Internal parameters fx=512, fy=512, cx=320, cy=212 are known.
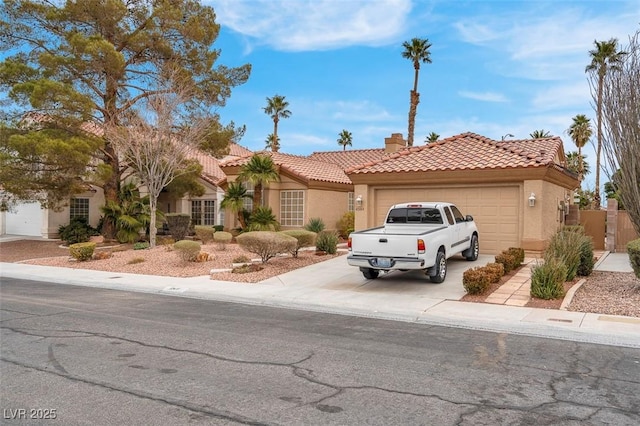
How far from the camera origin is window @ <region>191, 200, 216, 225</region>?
30.3 m

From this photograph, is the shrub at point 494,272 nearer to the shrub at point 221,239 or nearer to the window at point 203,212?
the shrub at point 221,239

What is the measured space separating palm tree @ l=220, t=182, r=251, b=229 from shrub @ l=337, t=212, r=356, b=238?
5255 mm

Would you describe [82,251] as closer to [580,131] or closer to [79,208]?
[79,208]

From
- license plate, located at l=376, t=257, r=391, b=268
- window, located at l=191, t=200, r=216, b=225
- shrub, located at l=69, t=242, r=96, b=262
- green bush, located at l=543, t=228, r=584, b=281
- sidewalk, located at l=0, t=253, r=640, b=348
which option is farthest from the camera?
window, located at l=191, t=200, r=216, b=225

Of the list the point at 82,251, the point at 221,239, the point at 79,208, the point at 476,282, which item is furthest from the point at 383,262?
the point at 79,208

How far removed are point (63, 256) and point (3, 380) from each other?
17.0 metres

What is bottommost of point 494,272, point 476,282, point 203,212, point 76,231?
point 476,282

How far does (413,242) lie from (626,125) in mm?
5776

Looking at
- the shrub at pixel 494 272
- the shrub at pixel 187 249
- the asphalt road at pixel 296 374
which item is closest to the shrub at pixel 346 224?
the shrub at pixel 187 249

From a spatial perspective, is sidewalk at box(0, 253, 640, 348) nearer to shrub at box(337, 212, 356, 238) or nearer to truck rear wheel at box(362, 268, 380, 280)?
truck rear wheel at box(362, 268, 380, 280)

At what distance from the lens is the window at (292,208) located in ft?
81.8

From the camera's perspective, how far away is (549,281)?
10906 mm

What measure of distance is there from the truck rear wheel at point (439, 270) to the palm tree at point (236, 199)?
12856mm

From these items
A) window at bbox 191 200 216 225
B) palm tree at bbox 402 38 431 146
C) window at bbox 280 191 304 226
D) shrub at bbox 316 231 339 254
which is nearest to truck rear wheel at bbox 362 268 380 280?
shrub at bbox 316 231 339 254
